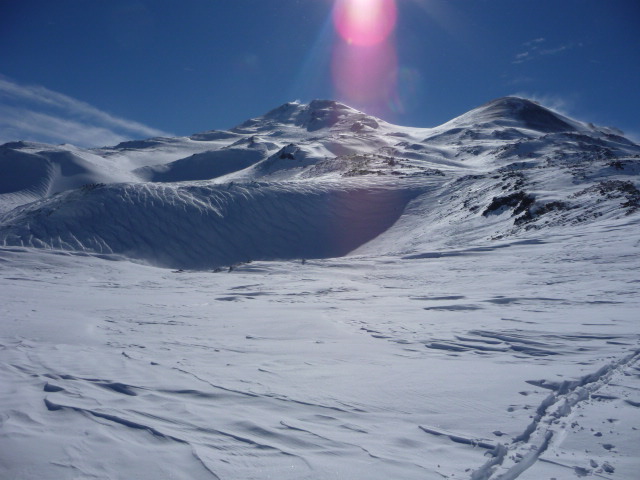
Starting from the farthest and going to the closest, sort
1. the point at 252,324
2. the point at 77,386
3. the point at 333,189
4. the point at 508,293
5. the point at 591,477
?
the point at 333,189 → the point at 508,293 → the point at 252,324 → the point at 77,386 → the point at 591,477

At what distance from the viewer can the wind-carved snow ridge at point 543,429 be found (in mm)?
3342

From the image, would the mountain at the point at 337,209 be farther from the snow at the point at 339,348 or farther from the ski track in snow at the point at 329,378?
the ski track in snow at the point at 329,378

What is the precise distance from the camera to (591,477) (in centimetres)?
320

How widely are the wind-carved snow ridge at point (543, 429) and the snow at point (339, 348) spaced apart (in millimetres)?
23

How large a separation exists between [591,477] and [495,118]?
248 ft

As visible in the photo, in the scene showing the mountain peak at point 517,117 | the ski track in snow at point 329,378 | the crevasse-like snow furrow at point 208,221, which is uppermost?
the mountain peak at point 517,117

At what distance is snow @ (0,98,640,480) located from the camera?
359 cm

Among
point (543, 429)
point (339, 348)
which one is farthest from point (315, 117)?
point (543, 429)

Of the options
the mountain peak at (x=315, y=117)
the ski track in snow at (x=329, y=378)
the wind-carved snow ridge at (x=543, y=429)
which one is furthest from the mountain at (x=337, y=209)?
the mountain peak at (x=315, y=117)

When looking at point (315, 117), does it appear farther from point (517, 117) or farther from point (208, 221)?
point (208, 221)

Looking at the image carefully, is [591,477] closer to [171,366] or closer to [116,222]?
[171,366]

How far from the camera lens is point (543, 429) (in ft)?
12.8

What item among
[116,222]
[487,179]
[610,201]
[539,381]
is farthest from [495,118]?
[539,381]

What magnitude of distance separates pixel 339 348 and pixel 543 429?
326 centimetres
